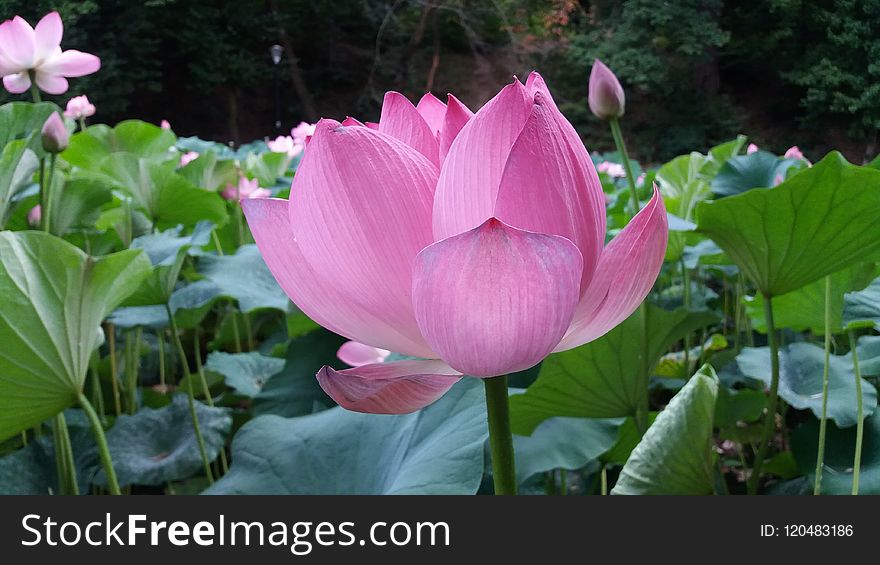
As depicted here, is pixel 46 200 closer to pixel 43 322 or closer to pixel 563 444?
pixel 43 322

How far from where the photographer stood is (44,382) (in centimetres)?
32

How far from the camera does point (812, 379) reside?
488mm

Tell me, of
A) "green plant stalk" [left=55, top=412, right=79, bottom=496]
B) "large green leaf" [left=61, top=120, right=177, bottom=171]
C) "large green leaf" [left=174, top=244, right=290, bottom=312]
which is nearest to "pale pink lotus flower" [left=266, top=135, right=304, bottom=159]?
"large green leaf" [left=61, top=120, right=177, bottom=171]

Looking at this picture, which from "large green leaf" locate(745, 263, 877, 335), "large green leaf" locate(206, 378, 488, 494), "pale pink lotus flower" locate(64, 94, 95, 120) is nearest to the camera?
"large green leaf" locate(206, 378, 488, 494)

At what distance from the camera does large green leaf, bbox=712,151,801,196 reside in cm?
69

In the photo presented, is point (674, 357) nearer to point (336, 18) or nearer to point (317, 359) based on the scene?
point (317, 359)

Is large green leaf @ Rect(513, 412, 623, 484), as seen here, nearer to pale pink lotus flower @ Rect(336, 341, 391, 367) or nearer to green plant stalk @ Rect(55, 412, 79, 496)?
pale pink lotus flower @ Rect(336, 341, 391, 367)

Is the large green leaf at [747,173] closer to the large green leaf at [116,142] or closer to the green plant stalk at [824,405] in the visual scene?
the green plant stalk at [824,405]

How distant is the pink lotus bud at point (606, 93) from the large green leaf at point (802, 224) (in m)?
0.13

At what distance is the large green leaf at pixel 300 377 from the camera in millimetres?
528

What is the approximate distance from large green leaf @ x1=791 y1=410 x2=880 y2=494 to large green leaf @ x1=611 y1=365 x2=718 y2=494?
0.18m

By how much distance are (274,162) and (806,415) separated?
0.93 metres

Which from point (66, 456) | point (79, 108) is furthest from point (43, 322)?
point (79, 108)

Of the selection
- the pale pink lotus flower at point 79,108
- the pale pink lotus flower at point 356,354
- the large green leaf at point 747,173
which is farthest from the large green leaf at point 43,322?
the pale pink lotus flower at point 79,108
